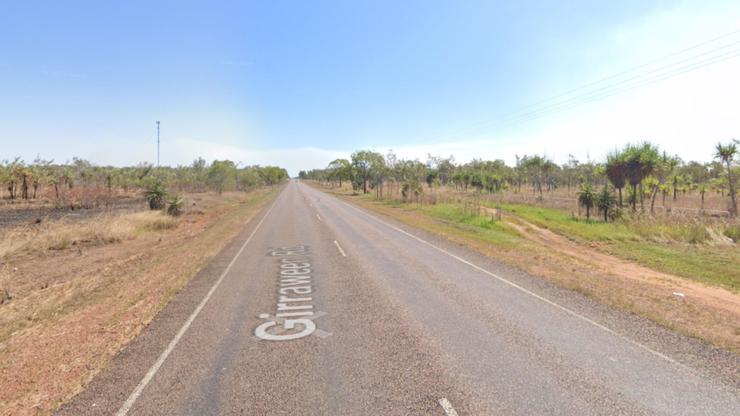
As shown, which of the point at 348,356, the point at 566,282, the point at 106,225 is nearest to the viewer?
the point at 348,356

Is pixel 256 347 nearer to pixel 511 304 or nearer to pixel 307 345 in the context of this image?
pixel 307 345

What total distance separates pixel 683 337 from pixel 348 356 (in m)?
5.81

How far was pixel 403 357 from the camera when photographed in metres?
5.34

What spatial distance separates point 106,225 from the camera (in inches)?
789

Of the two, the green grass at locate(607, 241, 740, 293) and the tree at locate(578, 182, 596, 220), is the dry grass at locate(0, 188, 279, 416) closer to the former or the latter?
the green grass at locate(607, 241, 740, 293)

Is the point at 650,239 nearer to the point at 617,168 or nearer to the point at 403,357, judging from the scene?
the point at 617,168

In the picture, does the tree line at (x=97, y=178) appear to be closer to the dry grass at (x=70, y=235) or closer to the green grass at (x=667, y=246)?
the dry grass at (x=70, y=235)

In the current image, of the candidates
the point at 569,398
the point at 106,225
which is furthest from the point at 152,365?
the point at 106,225

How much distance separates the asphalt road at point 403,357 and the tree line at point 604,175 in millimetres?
24319

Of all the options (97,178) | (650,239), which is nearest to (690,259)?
(650,239)

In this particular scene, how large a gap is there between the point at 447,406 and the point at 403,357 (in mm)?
1310

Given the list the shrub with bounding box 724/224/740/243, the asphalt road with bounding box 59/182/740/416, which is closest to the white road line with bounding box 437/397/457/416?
the asphalt road with bounding box 59/182/740/416

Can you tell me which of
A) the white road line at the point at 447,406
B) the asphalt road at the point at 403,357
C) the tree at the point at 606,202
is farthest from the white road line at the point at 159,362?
the tree at the point at 606,202

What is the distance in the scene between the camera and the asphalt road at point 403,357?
4215 mm
